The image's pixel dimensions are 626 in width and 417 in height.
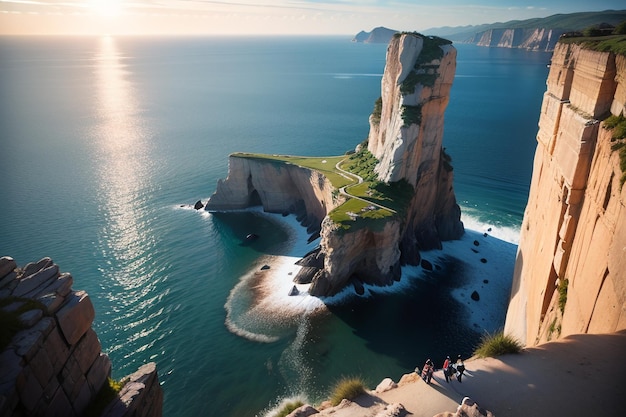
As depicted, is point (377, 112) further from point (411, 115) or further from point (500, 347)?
point (500, 347)

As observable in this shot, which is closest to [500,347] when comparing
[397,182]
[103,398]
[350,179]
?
[103,398]

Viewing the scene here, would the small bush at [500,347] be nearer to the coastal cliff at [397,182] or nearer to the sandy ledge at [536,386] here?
the sandy ledge at [536,386]

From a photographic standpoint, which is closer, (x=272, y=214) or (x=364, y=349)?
(x=364, y=349)

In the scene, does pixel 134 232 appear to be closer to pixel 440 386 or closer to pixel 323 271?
pixel 323 271

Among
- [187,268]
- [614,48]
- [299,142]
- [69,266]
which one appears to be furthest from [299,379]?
[299,142]

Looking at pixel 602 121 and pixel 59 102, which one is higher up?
pixel 602 121

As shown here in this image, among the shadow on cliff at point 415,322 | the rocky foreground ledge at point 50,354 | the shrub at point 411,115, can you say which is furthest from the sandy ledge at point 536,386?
the shrub at point 411,115
